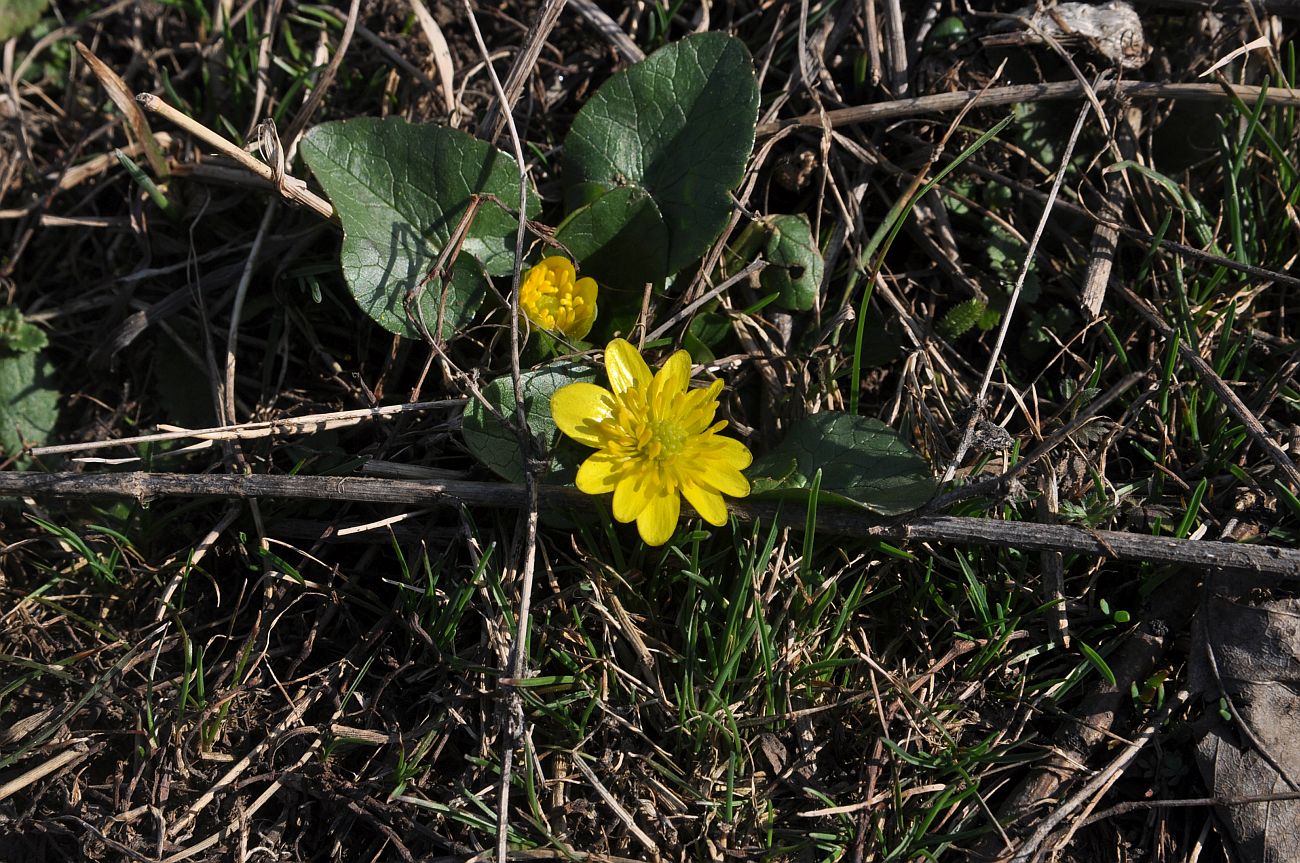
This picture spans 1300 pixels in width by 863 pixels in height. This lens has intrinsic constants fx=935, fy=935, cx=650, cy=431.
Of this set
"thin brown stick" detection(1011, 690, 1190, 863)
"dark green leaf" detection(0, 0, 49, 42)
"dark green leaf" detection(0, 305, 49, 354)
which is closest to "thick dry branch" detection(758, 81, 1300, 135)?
"thin brown stick" detection(1011, 690, 1190, 863)

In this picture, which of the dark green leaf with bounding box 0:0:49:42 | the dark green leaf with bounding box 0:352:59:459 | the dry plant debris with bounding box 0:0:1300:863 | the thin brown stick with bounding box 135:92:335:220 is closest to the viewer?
the dry plant debris with bounding box 0:0:1300:863

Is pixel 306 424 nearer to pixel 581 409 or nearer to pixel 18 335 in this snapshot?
pixel 581 409

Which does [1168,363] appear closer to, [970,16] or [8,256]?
[970,16]

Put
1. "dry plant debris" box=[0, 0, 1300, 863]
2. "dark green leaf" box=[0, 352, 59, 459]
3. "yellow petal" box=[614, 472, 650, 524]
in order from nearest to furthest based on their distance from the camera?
1. "yellow petal" box=[614, 472, 650, 524]
2. "dry plant debris" box=[0, 0, 1300, 863]
3. "dark green leaf" box=[0, 352, 59, 459]

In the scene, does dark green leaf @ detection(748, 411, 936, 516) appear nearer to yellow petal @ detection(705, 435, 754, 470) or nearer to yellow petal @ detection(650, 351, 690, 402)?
yellow petal @ detection(705, 435, 754, 470)

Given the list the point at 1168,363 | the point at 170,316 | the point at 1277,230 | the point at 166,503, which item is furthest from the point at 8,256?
the point at 1277,230

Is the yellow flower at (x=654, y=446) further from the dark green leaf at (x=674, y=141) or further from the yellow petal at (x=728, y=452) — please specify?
the dark green leaf at (x=674, y=141)
